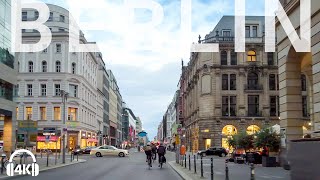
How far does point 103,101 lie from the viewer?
124 metres

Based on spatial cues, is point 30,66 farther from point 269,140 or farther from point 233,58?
point 269,140

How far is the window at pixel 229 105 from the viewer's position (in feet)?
278

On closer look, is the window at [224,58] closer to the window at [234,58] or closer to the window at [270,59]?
the window at [234,58]

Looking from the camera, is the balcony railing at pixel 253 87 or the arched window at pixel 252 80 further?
the arched window at pixel 252 80

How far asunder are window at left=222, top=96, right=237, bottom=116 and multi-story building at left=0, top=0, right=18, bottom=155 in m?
44.1

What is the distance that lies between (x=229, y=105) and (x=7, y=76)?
47.5m

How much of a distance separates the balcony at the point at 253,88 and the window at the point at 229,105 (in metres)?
2.59

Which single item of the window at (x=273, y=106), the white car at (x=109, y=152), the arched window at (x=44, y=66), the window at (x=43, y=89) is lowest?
the white car at (x=109, y=152)

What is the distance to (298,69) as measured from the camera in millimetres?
30531

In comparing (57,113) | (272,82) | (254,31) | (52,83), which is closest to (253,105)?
(272,82)

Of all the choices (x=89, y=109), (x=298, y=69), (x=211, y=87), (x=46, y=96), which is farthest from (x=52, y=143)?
(x=298, y=69)

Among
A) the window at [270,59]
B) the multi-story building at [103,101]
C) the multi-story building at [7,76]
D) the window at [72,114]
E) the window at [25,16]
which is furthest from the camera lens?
the multi-story building at [103,101]

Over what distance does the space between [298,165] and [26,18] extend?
7649cm

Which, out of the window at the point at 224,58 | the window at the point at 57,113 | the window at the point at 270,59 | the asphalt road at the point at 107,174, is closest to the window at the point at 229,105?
the window at the point at 224,58
